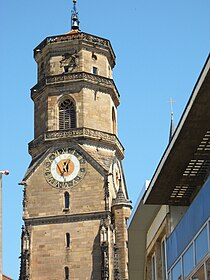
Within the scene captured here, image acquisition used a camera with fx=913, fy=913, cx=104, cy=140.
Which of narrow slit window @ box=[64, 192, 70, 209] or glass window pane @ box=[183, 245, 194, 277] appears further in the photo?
narrow slit window @ box=[64, 192, 70, 209]

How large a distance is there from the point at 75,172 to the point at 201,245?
4427cm

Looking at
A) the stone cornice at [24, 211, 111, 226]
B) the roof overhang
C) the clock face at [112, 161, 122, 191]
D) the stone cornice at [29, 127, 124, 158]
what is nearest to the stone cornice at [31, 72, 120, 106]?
the stone cornice at [29, 127, 124, 158]

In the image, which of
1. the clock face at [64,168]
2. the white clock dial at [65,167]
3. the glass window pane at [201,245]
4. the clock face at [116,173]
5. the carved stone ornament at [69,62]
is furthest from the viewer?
the carved stone ornament at [69,62]

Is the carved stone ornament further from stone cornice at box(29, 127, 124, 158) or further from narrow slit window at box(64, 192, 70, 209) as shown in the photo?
narrow slit window at box(64, 192, 70, 209)

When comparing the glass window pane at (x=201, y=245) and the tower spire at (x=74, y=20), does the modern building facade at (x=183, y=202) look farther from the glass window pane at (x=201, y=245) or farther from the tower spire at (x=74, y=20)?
the tower spire at (x=74, y=20)

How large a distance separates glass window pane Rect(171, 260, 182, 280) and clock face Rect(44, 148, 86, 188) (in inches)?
1605

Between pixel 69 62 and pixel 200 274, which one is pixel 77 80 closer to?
pixel 69 62

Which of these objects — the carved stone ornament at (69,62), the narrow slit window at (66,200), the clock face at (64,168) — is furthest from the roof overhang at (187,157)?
the carved stone ornament at (69,62)

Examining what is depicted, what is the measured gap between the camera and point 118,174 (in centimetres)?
6644

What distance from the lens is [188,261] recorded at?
20.9 metres

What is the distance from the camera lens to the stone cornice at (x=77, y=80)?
66.9m

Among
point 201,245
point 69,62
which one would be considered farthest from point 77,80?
point 201,245

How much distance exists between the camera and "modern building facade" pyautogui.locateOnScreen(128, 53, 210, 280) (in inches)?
770

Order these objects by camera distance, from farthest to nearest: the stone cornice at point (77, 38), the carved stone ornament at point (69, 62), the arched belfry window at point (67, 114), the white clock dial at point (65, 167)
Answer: the stone cornice at point (77, 38) → the carved stone ornament at point (69, 62) → the arched belfry window at point (67, 114) → the white clock dial at point (65, 167)
